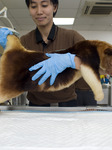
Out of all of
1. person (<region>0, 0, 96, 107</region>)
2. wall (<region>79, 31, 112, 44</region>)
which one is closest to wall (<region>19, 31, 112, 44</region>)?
wall (<region>79, 31, 112, 44</region>)

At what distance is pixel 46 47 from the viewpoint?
89 centimetres

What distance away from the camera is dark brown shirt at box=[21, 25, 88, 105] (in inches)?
35.2

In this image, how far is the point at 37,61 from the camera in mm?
727

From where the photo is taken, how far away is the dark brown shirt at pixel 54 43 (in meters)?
0.90

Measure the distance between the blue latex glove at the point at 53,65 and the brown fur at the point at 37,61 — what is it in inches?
0.9

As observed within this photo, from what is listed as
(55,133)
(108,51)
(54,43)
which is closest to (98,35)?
(54,43)

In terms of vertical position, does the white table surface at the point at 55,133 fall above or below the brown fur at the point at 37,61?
below

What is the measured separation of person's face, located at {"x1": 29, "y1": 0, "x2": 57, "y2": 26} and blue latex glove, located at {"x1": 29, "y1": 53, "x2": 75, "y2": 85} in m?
0.23

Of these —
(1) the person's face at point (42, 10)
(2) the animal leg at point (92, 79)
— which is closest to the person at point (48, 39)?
(1) the person's face at point (42, 10)

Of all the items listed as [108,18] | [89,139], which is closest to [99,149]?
[89,139]

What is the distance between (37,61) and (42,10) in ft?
0.87

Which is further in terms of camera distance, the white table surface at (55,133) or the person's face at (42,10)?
the person's face at (42,10)

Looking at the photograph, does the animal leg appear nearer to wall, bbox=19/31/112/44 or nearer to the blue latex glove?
the blue latex glove

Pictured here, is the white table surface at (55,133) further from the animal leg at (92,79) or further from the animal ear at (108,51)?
the animal ear at (108,51)
